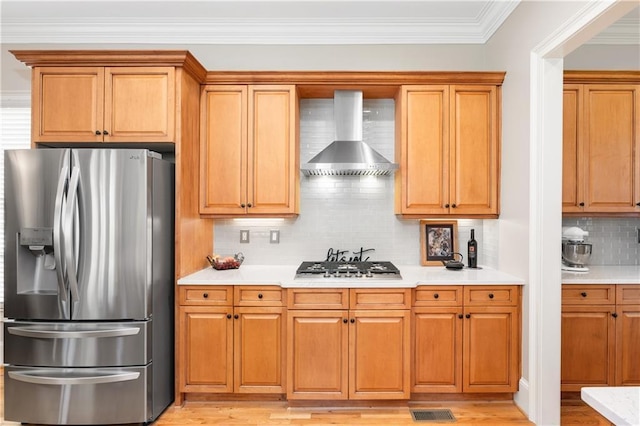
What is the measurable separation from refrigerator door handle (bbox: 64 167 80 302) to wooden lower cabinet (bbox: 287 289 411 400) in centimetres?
140

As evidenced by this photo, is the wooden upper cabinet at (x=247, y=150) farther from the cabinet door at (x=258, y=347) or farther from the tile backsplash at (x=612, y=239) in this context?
the tile backsplash at (x=612, y=239)

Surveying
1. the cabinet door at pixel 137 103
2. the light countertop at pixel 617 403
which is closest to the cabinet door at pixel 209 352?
the cabinet door at pixel 137 103

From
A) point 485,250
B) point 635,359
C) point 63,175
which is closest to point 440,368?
point 485,250

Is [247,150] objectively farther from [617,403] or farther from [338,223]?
[617,403]

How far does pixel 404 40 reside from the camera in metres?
3.43

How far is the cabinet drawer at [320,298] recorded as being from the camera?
269cm

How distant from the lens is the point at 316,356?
8.79ft

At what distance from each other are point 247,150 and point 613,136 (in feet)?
9.90

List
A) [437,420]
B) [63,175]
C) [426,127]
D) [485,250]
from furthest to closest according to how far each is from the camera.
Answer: [485,250], [426,127], [437,420], [63,175]

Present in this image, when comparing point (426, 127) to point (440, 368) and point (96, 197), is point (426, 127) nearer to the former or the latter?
point (440, 368)

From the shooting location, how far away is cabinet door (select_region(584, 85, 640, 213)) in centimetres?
307

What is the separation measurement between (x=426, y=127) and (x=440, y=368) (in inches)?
74.8

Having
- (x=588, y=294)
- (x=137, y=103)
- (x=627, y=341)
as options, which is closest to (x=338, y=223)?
(x=137, y=103)

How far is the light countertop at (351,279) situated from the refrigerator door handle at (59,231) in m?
0.71
